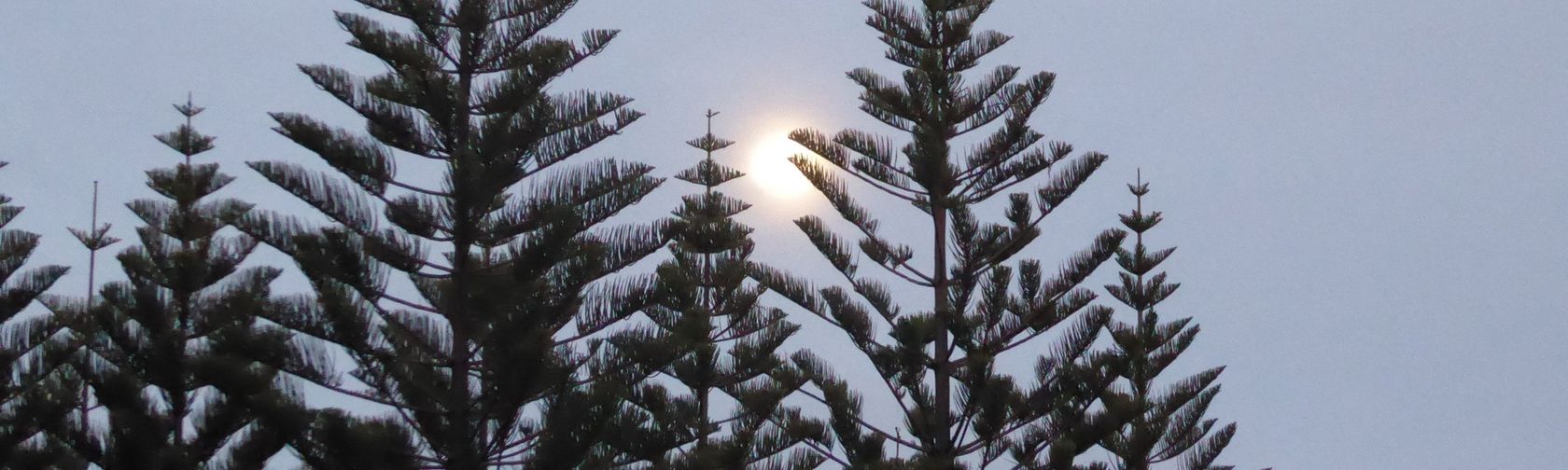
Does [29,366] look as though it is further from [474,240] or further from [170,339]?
[474,240]

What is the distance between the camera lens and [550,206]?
9602mm

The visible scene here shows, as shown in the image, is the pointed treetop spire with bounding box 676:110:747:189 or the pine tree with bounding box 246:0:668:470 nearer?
the pine tree with bounding box 246:0:668:470

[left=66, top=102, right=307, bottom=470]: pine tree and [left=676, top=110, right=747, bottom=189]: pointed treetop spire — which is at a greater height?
[left=676, top=110, right=747, bottom=189]: pointed treetop spire

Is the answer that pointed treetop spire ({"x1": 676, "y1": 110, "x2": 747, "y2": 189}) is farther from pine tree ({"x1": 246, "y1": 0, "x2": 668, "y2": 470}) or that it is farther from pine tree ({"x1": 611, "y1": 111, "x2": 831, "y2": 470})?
pine tree ({"x1": 246, "y1": 0, "x2": 668, "y2": 470})

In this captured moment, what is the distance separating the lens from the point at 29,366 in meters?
12.9

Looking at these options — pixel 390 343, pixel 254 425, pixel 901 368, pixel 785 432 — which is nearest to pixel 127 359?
pixel 254 425

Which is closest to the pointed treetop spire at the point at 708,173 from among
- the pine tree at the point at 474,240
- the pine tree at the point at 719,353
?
the pine tree at the point at 719,353

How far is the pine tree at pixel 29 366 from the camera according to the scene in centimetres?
1224

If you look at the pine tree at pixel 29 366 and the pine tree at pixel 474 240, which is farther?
the pine tree at pixel 29 366

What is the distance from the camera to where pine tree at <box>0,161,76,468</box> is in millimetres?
12242

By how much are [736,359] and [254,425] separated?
3499 mm

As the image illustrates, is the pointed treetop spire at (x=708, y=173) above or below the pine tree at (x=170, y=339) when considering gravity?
above

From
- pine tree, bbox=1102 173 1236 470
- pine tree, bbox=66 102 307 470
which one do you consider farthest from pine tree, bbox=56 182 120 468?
pine tree, bbox=1102 173 1236 470

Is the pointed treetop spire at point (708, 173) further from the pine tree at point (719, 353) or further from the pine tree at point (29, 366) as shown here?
the pine tree at point (29, 366)
